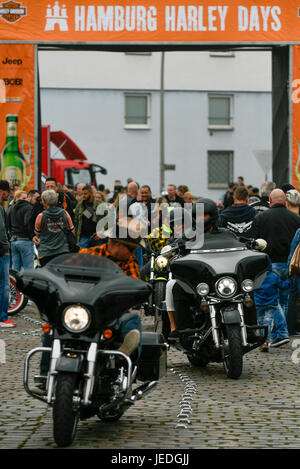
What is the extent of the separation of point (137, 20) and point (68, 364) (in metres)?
13.8

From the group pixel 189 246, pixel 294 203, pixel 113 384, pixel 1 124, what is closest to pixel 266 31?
pixel 1 124

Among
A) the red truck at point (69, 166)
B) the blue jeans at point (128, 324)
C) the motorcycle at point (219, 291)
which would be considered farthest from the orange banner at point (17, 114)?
the red truck at point (69, 166)

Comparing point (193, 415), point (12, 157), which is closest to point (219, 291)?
point (193, 415)

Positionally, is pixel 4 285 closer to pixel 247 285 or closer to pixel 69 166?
pixel 247 285

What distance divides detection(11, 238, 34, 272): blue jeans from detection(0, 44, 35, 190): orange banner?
278 centimetres

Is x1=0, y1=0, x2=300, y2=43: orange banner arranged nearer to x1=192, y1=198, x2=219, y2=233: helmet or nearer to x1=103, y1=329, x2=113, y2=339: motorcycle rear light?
x1=192, y1=198, x2=219, y2=233: helmet

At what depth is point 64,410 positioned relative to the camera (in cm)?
601

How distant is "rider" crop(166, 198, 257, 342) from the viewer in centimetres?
997

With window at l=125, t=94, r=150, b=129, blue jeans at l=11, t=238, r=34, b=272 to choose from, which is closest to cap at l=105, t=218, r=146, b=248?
blue jeans at l=11, t=238, r=34, b=272

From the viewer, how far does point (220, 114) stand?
48.9 m

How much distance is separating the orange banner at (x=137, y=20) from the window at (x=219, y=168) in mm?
29515

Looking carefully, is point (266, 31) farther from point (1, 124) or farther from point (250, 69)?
point (250, 69)
